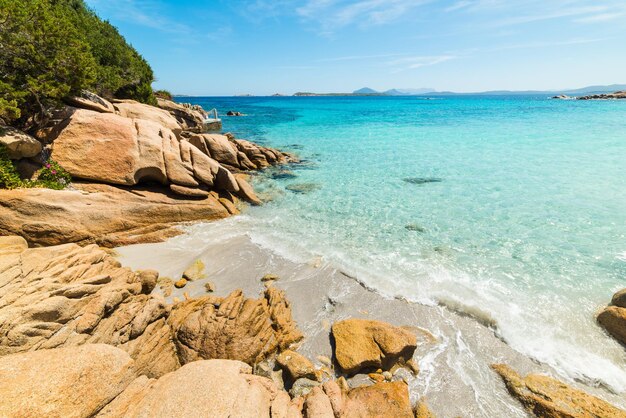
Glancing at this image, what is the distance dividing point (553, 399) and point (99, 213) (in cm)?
1627

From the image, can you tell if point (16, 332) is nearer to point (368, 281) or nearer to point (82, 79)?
point (368, 281)

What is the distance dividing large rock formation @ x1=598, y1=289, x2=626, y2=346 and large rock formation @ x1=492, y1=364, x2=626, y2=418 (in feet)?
10.2

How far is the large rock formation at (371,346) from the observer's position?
710 centimetres

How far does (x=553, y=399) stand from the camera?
20.8 feet

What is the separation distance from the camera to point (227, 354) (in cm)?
709

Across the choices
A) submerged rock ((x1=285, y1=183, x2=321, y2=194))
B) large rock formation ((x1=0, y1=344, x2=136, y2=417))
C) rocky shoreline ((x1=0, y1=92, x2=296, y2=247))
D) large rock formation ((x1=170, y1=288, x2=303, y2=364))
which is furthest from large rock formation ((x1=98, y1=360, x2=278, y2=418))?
submerged rock ((x1=285, y1=183, x2=321, y2=194))

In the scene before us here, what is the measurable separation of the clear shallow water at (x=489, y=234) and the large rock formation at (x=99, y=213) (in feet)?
10.2

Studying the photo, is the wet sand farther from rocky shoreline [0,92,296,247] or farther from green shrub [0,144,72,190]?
green shrub [0,144,72,190]

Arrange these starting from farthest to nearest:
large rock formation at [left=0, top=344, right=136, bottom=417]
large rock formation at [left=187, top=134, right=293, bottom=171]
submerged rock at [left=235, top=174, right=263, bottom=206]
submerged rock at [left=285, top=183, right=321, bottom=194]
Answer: large rock formation at [left=187, top=134, right=293, bottom=171]
submerged rock at [left=285, top=183, right=321, bottom=194]
submerged rock at [left=235, top=174, right=263, bottom=206]
large rock formation at [left=0, top=344, right=136, bottom=417]

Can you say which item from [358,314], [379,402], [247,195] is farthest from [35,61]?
[379,402]

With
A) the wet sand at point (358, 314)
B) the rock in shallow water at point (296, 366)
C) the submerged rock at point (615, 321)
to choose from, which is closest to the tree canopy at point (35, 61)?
the wet sand at point (358, 314)

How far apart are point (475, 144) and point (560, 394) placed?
35.2 metres

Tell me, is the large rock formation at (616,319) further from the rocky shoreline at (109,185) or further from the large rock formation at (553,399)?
the rocky shoreline at (109,185)

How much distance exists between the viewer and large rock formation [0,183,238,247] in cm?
1019
